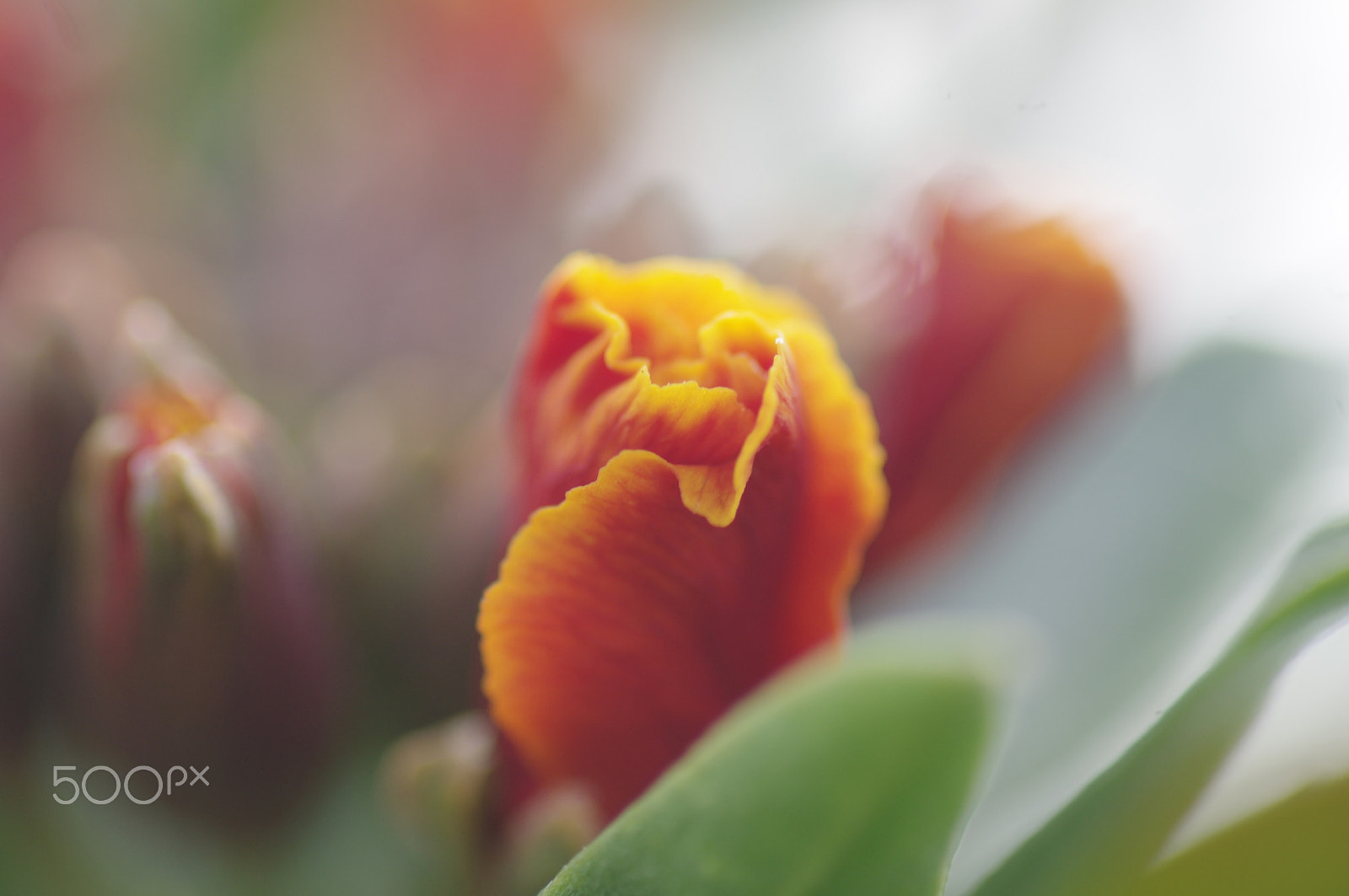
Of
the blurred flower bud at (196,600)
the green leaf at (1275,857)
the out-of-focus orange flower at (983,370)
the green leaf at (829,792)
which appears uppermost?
the blurred flower bud at (196,600)

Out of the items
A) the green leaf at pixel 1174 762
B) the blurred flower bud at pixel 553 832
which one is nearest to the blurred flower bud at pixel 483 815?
the blurred flower bud at pixel 553 832

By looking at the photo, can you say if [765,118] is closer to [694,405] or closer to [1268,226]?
[1268,226]

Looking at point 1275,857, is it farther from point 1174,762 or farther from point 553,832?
point 553,832

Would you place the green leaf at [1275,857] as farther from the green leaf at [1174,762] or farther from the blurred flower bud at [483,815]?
the blurred flower bud at [483,815]

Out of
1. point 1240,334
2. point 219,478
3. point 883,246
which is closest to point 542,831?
point 219,478

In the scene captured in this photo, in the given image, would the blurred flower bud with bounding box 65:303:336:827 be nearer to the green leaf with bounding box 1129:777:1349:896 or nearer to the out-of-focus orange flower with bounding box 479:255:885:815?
the out-of-focus orange flower with bounding box 479:255:885:815

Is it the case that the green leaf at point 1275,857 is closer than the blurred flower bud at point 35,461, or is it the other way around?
the green leaf at point 1275,857

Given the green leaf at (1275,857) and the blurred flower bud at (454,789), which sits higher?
the blurred flower bud at (454,789)
